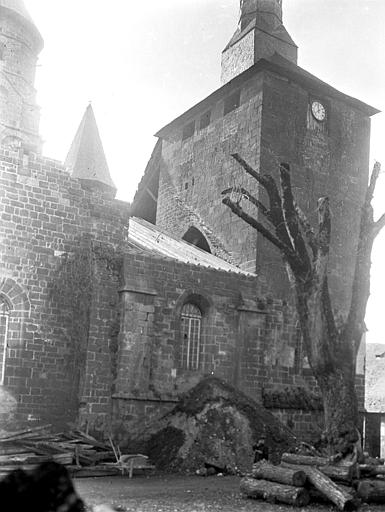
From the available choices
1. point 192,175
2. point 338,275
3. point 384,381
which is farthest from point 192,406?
point 384,381

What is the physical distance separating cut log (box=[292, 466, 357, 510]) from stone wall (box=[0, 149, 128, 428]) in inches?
282

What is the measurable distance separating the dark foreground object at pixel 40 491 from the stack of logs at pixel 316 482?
9.29m

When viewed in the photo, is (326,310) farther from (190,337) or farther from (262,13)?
(262,13)

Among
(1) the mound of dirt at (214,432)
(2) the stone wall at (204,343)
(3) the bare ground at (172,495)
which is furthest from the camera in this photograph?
A: (2) the stone wall at (204,343)

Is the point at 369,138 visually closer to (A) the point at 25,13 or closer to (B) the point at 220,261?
(B) the point at 220,261

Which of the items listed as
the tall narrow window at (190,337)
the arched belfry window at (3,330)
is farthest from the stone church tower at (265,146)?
the arched belfry window at (3,330)

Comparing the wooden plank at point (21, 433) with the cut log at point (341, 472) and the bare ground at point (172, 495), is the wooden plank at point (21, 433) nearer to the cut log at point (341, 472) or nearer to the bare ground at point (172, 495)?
the bare ground at point (172, 495)

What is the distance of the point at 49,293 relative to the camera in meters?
17.5

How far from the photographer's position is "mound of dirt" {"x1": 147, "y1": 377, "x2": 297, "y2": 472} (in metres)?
16.1

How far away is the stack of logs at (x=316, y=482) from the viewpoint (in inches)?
442

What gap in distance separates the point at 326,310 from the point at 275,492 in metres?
4.02

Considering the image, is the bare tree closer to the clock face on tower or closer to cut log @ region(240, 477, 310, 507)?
cut log @ region(240, 477, 310, 507)

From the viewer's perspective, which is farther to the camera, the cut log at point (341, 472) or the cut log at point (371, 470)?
the cut log at point (371, 470)

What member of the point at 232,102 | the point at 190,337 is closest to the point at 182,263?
the point at 190,337
